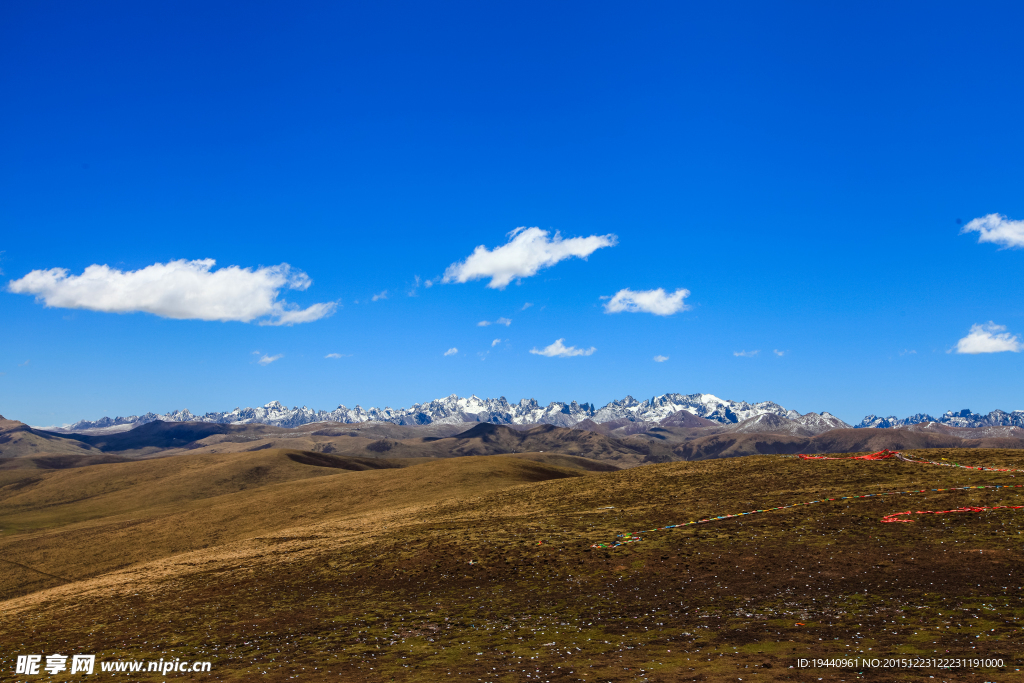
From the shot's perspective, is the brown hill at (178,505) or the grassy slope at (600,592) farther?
the brown hill at (178,505)

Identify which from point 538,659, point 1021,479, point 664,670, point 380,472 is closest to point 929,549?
point 1021,479

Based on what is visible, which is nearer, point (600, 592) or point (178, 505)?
point (600, 592)

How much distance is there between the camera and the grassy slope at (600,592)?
27.2 meters

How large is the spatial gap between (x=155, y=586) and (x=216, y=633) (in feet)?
68.7

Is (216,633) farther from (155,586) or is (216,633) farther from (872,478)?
(872,478)

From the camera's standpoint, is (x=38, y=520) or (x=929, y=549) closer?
(x=929, y=549)

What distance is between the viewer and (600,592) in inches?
1550

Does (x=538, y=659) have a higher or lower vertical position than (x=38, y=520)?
higher

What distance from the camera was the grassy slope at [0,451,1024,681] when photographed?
27.2 metres

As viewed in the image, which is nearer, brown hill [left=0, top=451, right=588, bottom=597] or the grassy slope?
the grassy slope

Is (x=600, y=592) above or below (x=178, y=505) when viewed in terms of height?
above

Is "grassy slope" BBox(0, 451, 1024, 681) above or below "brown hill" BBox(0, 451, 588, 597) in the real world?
above

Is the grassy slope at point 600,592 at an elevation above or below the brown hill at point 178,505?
above

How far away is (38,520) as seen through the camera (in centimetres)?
12812
